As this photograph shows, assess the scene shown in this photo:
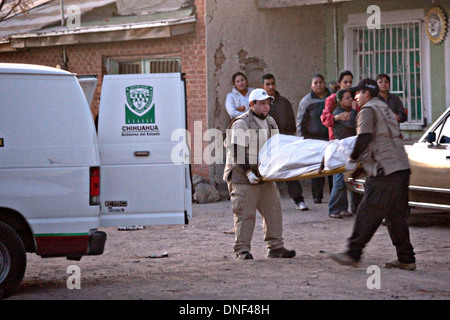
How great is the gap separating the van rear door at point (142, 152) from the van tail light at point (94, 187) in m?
0.33

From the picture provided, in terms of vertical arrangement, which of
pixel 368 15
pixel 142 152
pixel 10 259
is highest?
pixel 368 15

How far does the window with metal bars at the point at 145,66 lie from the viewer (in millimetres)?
15617

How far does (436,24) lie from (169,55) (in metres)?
4.77

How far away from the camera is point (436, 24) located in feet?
47.0

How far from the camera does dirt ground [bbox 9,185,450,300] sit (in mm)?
7211

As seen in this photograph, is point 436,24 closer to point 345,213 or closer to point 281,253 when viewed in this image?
point 345,213

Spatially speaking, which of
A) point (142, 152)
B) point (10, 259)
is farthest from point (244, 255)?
point (10, 259)

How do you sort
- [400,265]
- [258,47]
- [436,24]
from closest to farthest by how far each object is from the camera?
[400,265], [436,24], [258,47]

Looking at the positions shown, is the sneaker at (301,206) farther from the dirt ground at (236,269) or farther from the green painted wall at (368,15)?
the green painted wall at (368,15)

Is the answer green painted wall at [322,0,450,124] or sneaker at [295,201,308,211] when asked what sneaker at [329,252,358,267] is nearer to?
sneaker at [295,201,308,211]

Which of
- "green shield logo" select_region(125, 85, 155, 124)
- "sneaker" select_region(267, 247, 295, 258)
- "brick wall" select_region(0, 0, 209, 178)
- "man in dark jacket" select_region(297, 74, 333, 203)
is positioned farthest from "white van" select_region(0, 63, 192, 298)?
"brick wall" select_region(0, 0, 209, 178)

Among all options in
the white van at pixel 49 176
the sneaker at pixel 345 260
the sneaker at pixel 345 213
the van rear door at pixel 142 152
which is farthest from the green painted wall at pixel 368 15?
the white van at pixel 49 176

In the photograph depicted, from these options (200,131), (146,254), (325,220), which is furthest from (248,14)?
(146,254)

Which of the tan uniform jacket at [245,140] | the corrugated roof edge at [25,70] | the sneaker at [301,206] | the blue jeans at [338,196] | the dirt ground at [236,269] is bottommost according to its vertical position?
the dirt ground at [236,269]
